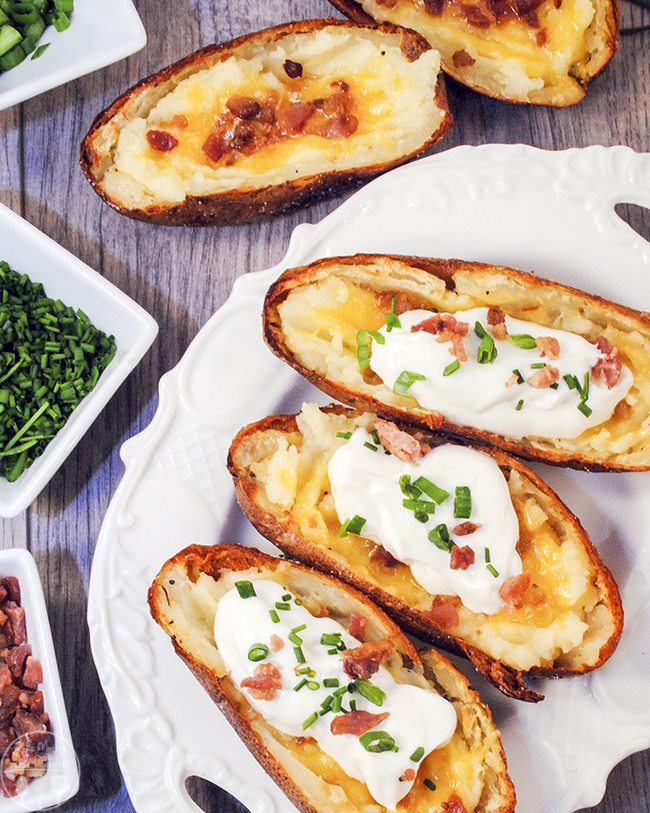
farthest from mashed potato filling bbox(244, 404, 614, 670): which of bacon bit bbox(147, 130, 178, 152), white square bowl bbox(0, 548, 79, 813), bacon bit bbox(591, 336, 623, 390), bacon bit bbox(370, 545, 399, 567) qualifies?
bacon bit bbox(147, 130, 178, 152)

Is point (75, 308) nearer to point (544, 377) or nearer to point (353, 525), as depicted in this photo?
point (353, 525)

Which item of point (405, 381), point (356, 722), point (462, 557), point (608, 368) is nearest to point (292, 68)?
point (405, 381)

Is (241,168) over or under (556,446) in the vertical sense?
over

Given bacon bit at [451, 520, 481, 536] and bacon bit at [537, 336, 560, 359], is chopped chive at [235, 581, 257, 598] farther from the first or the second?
bacon bit at [537, 336, 560, 359]

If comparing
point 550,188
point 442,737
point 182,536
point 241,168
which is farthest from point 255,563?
point 550,188

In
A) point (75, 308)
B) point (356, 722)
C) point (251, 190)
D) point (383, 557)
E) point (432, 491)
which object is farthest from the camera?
point (75, 308)

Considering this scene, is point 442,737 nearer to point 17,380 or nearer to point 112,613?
point 112,613

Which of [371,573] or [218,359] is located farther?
[218,359]
